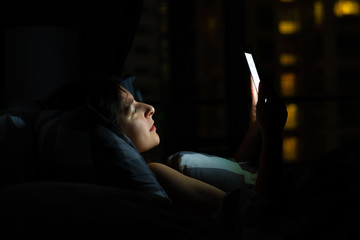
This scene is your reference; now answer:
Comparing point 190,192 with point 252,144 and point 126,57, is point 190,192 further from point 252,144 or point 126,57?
point 126,57

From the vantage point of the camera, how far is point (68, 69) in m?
1.90

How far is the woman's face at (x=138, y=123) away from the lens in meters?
1.15

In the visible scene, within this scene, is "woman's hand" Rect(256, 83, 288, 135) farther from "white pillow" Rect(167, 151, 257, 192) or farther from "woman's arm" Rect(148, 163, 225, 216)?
"white pillow" Rect(167, 151, 257, 192)

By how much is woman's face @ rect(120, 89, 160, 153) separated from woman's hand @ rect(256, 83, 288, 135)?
15.9 inches

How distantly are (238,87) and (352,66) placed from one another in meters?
37.6

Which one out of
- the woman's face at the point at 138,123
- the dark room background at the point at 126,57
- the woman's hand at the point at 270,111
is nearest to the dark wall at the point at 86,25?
the dark room background at the point at 126,57

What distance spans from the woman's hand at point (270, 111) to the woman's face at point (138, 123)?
0.40m

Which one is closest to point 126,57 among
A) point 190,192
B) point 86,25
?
point 86,25

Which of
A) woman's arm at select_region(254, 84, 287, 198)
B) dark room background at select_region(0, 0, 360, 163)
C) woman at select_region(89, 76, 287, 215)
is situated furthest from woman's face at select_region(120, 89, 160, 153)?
woman's arm at select_region(254, 84, 287, 198)

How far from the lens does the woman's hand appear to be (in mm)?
894

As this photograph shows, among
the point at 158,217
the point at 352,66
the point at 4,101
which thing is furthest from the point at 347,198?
the point at 352,66

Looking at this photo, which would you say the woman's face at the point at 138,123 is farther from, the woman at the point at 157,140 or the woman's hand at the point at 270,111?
the woman's hand at the point at 270,111

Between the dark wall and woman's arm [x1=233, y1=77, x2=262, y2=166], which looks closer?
woman's arm [x1=233, y1=77, x2=262, y2=166]

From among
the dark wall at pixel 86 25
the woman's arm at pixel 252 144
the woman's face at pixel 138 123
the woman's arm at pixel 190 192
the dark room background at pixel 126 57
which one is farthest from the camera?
the dark wall at pixel 86 25
